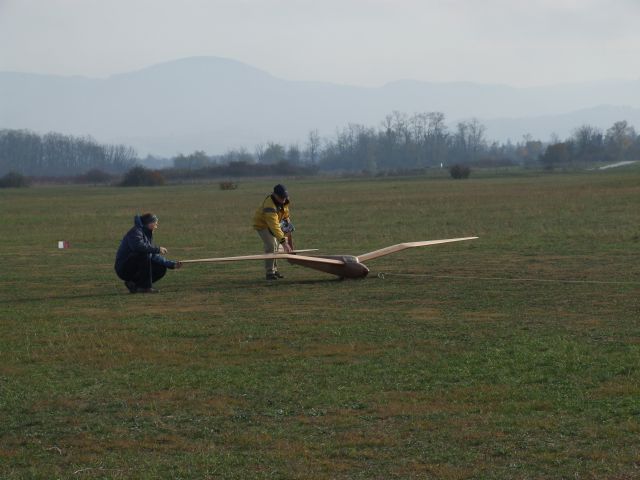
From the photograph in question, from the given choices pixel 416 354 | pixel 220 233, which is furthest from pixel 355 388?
pixel 220 233

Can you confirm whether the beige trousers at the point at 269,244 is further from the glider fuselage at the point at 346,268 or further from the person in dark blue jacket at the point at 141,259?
the person in dark blue jacket at the point at 141,259

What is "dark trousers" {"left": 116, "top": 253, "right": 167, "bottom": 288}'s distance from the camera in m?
17.1

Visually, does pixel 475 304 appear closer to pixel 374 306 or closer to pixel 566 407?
pixel 374 306

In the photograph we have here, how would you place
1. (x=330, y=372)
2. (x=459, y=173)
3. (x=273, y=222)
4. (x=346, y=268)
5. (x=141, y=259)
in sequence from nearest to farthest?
(x=330, y=372) < (x=141, y=259) < (x=346, y=268) < (x=273, y=222) < (x=459, y=173)

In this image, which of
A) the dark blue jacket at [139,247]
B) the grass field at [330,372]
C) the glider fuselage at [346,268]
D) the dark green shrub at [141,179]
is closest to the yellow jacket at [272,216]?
the glider fuselage at [346,268]

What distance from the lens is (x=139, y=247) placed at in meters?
16.7

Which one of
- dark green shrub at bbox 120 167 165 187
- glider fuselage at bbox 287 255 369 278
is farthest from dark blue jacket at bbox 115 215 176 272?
dark green shrub at bbox 120 167 165 187

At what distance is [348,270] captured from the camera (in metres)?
18.3

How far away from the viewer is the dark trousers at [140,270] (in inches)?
674

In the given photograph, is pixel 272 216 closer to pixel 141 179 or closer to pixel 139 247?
pixel 139 247

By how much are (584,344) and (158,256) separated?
7890 millimetres

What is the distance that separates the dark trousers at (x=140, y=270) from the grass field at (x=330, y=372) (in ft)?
1.71

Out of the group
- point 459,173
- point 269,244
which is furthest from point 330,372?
point 459,173

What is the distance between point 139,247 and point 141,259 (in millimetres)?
439
